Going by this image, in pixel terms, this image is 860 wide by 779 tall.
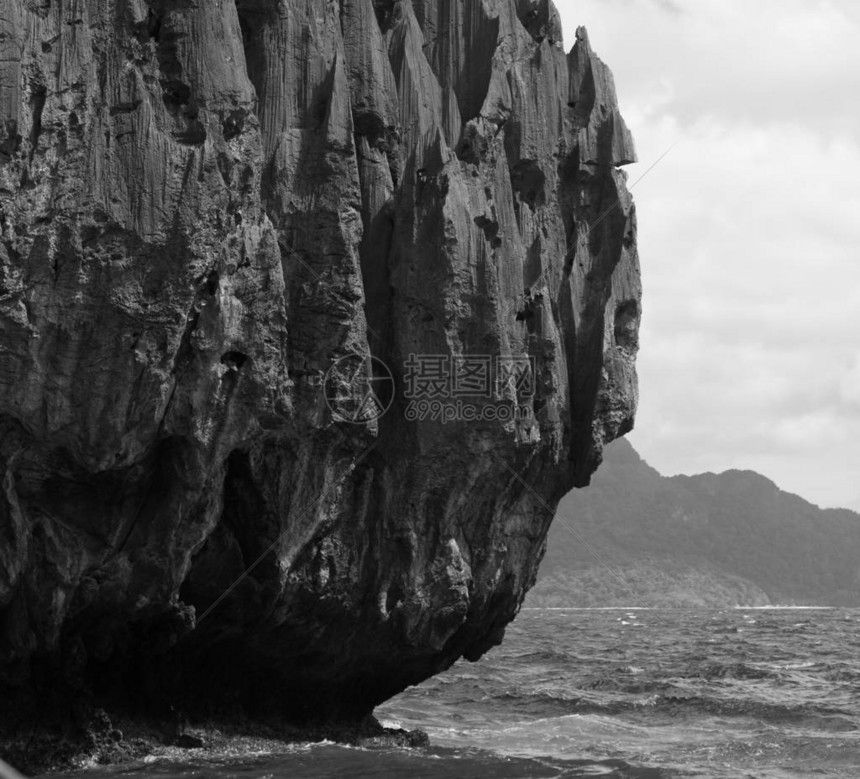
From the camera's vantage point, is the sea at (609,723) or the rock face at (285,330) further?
the sea at (609,723)

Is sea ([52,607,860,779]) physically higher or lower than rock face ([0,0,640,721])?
lower

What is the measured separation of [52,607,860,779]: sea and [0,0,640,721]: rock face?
1.79 meters

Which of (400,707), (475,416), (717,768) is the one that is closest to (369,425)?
(475,416)

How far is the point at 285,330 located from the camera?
17.9m

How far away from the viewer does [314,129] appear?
19078 mm

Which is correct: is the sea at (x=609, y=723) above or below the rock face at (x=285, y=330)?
below

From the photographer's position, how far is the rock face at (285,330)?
1616cm

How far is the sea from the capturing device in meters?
20.7

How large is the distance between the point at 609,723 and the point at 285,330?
614 inches

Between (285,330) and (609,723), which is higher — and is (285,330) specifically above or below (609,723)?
above

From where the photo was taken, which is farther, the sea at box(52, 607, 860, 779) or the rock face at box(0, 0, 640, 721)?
the sea at box(52, 607, 860, 779)

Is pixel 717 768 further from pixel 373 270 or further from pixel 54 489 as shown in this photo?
pixel 54 489

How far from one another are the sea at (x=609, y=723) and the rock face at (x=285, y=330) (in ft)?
5.87

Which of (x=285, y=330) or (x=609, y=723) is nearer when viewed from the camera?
(x=285, y=330)
